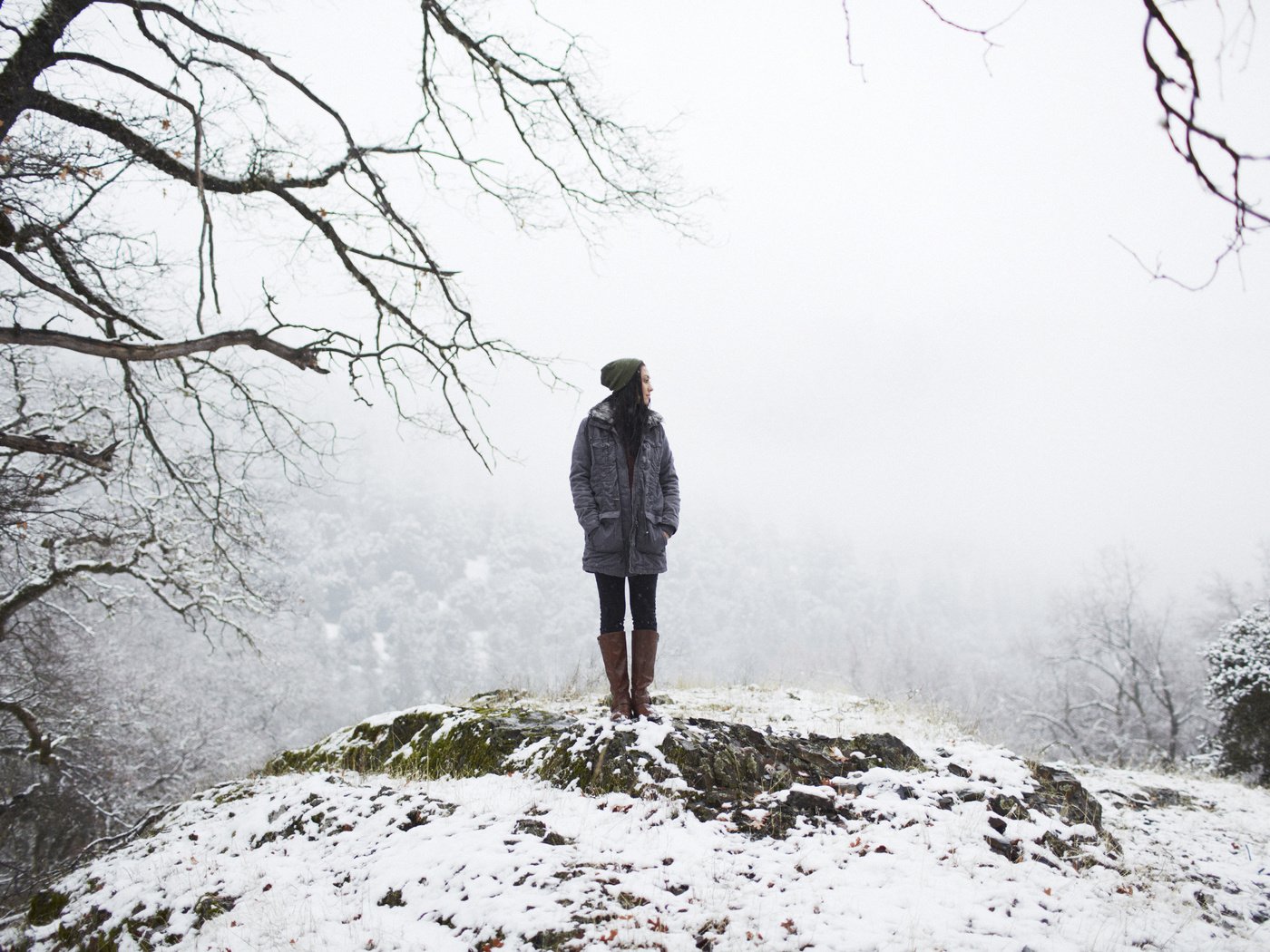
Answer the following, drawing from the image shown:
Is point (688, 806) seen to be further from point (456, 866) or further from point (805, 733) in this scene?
point (805, 733)

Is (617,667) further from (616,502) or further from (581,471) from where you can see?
(581,471)

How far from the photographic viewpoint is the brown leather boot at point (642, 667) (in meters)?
4.48

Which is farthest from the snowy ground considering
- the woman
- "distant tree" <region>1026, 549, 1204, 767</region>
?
"distant tree" <region>1026, 549, 1204, 767</region>

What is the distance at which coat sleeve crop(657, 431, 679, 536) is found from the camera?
4.63 metres

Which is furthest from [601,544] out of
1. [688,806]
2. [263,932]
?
[263,932]

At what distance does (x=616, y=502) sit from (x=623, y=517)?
11 cm

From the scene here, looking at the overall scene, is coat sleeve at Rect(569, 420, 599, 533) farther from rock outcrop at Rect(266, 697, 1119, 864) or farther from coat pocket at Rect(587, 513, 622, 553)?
rock outcrop at Rect(266, 697, 1119, 864)

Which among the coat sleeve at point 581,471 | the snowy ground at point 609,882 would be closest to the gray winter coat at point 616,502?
the coat sleeve at point 581,471

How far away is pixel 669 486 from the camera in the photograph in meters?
4.82

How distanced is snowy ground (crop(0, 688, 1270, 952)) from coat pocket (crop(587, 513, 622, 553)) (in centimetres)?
146

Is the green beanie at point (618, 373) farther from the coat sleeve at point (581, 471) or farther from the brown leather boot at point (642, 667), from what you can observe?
the brown leather boot at point (642, 667)

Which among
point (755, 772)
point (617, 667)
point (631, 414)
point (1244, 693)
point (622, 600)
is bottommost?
point (1244, 693)

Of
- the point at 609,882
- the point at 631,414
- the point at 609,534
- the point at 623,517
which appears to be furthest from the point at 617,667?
the point at 609,882

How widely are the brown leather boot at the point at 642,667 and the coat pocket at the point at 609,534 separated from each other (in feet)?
1.93
